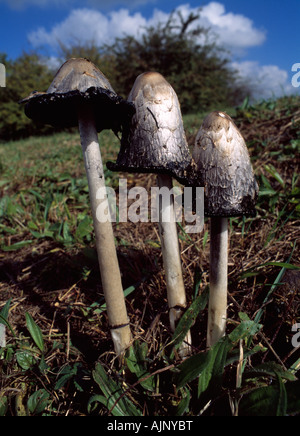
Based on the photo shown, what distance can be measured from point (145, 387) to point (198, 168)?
1.10 m

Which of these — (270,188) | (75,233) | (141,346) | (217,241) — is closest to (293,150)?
(270,188)

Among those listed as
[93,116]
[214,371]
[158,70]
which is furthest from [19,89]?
[214,371]

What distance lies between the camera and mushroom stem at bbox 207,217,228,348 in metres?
1.59

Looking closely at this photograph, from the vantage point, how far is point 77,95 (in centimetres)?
128

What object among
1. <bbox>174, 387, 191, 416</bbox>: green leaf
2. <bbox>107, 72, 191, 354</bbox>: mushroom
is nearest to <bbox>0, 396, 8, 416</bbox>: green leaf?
<bbox>174, 387, 191, 416</bbox>: green leaf

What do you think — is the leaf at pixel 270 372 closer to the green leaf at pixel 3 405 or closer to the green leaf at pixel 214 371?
the green leaf at pixel 214 371

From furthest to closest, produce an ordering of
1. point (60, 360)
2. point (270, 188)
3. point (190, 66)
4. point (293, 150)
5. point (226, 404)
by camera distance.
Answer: point (190, 66), point (293, 150), point (270, 188), point (60, 360), point (226, 404)

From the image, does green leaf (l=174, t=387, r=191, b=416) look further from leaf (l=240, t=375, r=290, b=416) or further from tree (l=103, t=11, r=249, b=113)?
tree (l=103, t=11, r=249, b=113)

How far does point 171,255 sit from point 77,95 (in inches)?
36.4

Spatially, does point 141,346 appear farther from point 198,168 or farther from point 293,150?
point 293,150

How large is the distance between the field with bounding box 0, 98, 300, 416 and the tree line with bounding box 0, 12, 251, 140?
54.0 ft

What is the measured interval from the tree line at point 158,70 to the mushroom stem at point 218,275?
57.4ft

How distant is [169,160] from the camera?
1.44 metres

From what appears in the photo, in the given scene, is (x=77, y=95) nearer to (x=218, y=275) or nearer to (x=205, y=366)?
(x=218, y=275)
